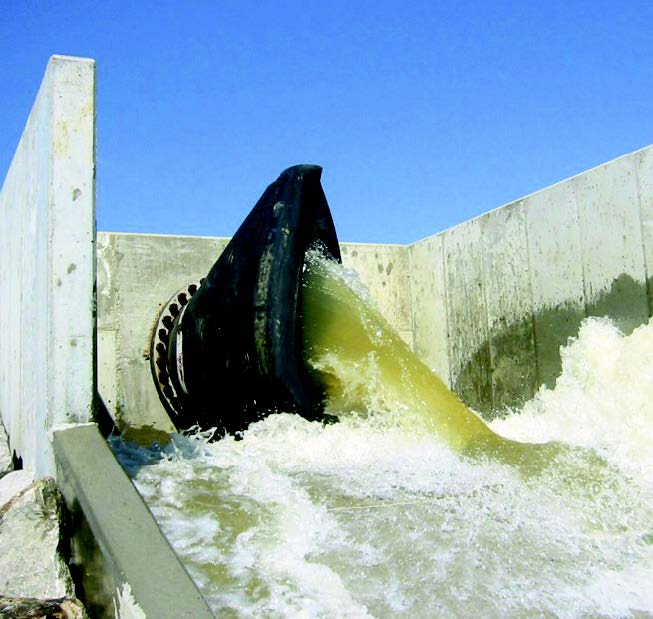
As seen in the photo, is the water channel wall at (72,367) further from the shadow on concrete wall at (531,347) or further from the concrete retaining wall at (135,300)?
the shadow on concrete wall at (531,347)

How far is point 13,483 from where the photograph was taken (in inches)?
125

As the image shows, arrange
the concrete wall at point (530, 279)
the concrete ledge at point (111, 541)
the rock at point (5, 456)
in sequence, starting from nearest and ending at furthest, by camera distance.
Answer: the concrete ledge at point (111, 541), the rock at point (5, 456), the concrete wall at point (530, 279)

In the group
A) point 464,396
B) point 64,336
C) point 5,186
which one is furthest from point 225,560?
point 464,396

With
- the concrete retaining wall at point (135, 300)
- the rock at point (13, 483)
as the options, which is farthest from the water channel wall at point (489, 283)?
the rock at point (13, 483)

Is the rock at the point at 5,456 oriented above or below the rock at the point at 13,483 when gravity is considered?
below

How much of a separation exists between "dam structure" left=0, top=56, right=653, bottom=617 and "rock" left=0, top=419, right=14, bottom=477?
0.05 m

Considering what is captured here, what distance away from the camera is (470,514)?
244cm

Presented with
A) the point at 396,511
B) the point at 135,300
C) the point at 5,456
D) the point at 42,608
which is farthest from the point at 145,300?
the point at 42,608

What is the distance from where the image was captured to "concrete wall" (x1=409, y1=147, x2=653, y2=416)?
15.5 ft

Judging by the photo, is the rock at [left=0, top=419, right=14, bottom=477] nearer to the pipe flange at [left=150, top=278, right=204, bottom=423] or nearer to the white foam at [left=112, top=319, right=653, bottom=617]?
the white foam at [left=112, top=319, right=653, bottom=617]

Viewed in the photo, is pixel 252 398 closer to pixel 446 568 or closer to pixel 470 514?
pixel 470 514

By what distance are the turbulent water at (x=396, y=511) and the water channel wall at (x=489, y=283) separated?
1.19 meters

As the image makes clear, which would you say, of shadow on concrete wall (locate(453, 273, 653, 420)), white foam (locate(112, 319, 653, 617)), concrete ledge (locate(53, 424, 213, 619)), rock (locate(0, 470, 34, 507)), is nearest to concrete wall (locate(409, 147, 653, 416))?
shadow on concrete wall (locate(453, 273, 653, 420))

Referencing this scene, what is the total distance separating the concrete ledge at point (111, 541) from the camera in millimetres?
1768
